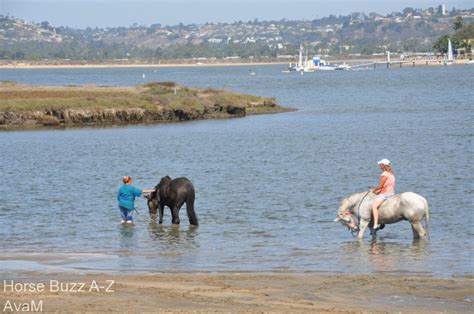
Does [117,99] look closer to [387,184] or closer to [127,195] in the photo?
[127,195]

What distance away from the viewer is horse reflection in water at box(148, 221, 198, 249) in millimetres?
22547

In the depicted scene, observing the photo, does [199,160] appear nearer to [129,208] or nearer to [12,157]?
[12,157]

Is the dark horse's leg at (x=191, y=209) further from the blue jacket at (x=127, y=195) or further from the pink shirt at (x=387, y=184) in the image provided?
the pink shirt at (x=387, y=184)

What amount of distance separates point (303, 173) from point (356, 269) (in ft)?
64.8

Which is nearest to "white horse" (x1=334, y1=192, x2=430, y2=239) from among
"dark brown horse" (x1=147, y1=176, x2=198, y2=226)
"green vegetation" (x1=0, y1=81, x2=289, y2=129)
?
"dark brown horse" (x1=147, y1=176, x2=198, y2=226)

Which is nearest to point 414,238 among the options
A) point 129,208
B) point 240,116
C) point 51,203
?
point 129,208

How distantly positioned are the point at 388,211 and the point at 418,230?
2.79 feet

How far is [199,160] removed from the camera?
44594 millimetres

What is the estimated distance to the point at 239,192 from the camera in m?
32.7

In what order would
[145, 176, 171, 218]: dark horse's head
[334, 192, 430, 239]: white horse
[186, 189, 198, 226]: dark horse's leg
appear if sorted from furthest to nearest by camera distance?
[145, 176, 171, 218]: dark horse's head, [186, 189, 198, 226]: dark horse's leg, [334, 192, 430, 239]: white horse

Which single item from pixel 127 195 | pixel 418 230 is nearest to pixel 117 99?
pixel 127 195

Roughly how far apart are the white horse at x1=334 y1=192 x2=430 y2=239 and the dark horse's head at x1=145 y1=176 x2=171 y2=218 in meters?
4.37

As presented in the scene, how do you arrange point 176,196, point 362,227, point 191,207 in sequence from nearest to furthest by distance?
point 362,227, point 176,196, point 191,207

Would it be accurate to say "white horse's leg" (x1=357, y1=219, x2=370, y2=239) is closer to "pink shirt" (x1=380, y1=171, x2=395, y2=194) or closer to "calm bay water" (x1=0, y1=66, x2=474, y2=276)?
"calm bay water" (x1=0, y1=66, x2=474, y2=276)
